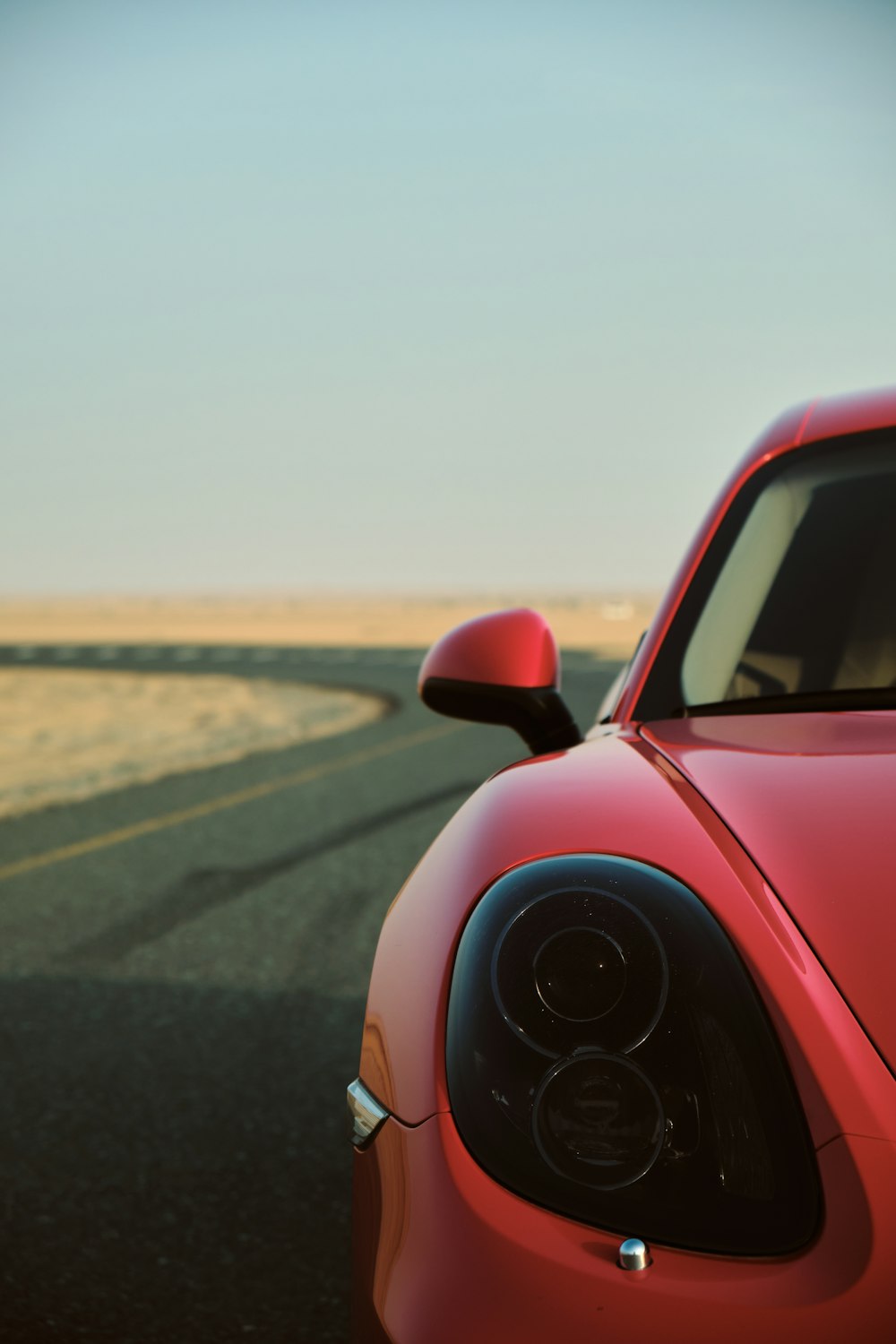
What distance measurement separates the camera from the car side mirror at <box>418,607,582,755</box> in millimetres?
2463

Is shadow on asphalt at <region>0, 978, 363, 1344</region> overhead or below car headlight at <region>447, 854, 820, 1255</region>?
below

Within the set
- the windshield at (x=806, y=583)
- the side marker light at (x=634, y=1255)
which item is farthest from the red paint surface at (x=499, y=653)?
the side marker light at (x=634, y=1255)

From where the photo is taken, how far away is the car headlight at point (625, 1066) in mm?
1248

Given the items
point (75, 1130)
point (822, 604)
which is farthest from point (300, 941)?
point (822, 604)

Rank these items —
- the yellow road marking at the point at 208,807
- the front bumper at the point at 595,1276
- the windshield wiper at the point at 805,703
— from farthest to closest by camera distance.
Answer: the yellow road marking at the point at 208,807 → the windshield wiper at the point at 805,703 → the front bumper at the point at 595,1276

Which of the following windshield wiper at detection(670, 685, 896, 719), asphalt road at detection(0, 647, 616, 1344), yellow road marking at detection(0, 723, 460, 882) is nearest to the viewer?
windshield wiper at detection(670, 685, 896, 719)

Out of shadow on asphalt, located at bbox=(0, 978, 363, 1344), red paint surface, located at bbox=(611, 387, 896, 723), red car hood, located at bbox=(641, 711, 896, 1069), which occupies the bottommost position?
shadow on asphalt, located at bbox=(0, 978, 363, 1344)

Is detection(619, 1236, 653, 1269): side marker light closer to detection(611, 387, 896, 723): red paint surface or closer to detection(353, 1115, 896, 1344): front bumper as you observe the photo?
detection(353, 1115, 896, 1344): front bumper

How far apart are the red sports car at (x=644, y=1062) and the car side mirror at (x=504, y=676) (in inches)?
25.2

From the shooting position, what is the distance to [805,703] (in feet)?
6.79

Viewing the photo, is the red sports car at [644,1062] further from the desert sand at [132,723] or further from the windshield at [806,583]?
the desert sand at [132,723]

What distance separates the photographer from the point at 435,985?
57.5 inches

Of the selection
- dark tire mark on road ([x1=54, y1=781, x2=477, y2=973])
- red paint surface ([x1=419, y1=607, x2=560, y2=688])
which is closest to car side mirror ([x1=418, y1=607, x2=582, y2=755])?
red paint surface ([x1=419, y1=607, x2=560, y2=688])

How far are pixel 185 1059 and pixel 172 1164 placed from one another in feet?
2.54
